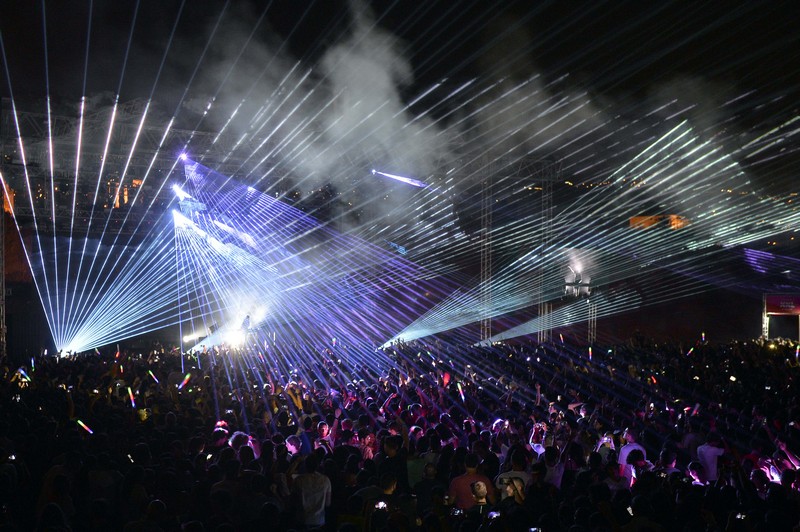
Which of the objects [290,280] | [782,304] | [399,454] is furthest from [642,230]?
[399,454]

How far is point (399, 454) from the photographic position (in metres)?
5.75

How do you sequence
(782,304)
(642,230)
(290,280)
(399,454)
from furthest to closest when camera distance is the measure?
(290,280) → (782,304) → (642,230) → (399,454)

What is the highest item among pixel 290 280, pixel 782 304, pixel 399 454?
pixel 782 304

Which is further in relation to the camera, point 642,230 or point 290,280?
point 290,280

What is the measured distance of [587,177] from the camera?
1947 cm

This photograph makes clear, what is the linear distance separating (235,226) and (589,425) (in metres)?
17.9

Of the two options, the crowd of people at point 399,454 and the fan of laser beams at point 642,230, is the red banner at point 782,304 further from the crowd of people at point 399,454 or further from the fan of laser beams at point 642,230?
the crowd of people at point 399,454

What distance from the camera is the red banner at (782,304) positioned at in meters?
22.0

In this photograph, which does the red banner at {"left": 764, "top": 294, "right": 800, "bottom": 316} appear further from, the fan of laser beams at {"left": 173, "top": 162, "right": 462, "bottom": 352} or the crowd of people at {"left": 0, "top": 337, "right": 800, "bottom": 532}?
the fan of laser beams at {"left": 173, "top": 162, "right": 462, "bottom": 352}

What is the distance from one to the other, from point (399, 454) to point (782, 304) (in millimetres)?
20907

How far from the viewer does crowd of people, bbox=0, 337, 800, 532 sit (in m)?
4.34

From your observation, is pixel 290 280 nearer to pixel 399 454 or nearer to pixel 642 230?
pixel 642 230

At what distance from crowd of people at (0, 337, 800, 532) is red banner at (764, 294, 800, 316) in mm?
10524

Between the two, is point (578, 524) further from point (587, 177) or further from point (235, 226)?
point (235, 226)
